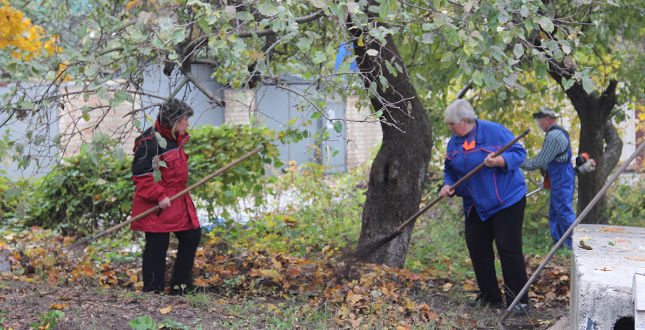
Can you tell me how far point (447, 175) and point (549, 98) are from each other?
14.2ft

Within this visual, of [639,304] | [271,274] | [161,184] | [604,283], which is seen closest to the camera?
[639,304]

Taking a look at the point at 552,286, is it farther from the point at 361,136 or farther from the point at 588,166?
the point at 361,136

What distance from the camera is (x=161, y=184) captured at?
13.8 feet

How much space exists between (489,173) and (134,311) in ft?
8.73

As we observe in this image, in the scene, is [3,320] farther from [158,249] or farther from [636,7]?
[636,7]

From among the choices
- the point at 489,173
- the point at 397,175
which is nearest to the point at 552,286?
the point at 489,173

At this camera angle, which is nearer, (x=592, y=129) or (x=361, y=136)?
(x=592, y=129)

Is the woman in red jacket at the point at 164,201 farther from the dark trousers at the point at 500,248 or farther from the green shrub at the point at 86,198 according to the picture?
the green shrub at the point at 86,198

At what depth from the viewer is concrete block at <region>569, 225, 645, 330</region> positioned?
2283mm

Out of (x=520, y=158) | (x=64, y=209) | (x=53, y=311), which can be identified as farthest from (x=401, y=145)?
(x=64, y=209)

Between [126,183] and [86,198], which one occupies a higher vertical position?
[126,183]

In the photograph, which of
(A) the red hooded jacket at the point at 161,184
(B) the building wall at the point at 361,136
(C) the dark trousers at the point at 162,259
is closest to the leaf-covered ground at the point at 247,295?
(C) the dark trousers at the point at 162,259

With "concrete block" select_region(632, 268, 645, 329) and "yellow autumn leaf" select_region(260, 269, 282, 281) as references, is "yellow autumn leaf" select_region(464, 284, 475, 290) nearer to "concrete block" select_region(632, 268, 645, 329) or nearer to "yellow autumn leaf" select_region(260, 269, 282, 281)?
"yellow autumn leaf" select_region(260, 269, 282, 281)

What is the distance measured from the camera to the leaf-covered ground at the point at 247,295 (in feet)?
11.2
